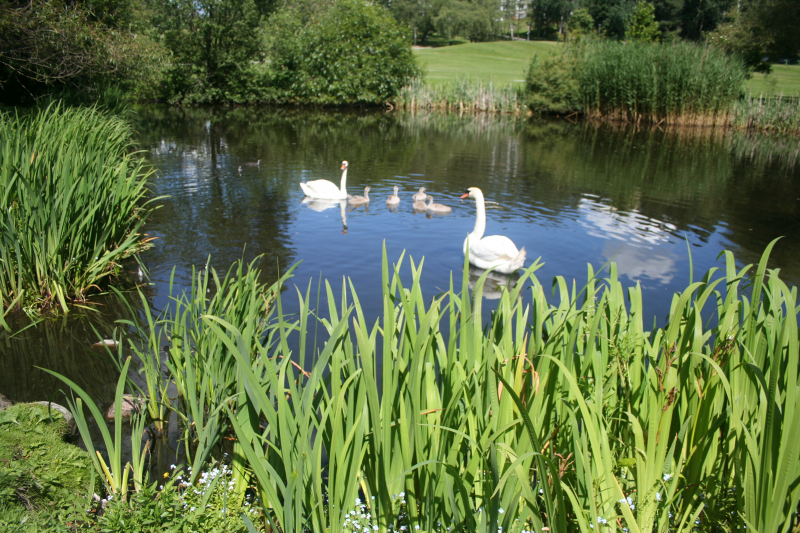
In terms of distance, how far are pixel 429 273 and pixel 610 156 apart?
1239cm

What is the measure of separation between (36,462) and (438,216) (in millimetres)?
8421

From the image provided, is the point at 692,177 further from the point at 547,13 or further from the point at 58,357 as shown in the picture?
the point at 547,13

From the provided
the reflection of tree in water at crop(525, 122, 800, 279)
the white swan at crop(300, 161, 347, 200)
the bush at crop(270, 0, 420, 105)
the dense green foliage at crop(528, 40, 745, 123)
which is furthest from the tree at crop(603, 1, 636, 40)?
the white swan at crop(300, 161, 347, 200)

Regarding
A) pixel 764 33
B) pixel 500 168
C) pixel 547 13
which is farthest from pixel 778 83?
pixel 547 13

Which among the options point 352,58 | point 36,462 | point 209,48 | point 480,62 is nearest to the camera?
point 36,462

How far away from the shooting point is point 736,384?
7.48 ft

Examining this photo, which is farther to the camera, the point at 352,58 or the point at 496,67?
the point at 496,67

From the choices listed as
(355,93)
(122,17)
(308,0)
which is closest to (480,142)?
(122,17)

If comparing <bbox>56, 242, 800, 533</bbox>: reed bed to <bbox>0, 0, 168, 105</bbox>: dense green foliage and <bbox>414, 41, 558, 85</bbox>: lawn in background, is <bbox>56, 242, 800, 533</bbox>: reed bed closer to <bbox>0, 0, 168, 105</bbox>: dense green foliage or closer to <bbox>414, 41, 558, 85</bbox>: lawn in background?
<bbox>0, 0, 168, 105</bbox>: dense green foliage

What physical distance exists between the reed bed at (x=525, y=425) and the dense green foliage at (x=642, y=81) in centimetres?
2466

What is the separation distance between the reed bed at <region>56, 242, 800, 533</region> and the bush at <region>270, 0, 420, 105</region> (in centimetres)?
3365

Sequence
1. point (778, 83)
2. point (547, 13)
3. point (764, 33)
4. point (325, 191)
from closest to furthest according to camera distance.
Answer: point (325, 191) → point (764, 33) → point (778, 83) → point (547, 13)

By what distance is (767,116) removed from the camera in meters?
22.9

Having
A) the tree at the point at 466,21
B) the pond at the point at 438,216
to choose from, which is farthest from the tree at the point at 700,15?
the pond at the point at 438,216
